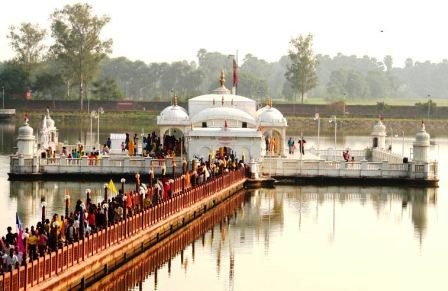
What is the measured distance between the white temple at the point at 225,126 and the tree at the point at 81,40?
49.0m

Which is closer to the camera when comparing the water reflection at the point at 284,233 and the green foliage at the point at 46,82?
the water reflection at the point at 284,233

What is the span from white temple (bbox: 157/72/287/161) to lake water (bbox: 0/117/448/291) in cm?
365

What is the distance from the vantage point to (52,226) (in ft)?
85.1

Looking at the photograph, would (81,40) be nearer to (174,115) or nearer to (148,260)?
(174,115)

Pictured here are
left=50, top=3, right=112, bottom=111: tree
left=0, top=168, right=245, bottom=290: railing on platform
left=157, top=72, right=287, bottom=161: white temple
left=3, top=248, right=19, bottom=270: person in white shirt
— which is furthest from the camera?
left=50, top=3, right=112, bottom=111: tree

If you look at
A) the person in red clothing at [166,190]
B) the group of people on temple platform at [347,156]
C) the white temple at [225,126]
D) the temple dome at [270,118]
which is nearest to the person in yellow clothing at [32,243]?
the person in red clothing at [166,190]

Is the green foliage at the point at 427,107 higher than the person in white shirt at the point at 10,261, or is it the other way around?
the green foliage at the point at 427,107

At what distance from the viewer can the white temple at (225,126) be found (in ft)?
169

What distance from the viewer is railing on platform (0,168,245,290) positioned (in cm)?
2273

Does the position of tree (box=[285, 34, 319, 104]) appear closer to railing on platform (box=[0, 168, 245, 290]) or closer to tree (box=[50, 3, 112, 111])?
tree (box=[50, 3, 112, 111])

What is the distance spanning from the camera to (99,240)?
27.8 meters

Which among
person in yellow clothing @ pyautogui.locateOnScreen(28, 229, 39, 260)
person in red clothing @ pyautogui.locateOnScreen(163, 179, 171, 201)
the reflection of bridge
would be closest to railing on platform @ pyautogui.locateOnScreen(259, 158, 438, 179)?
the reflection of bridge

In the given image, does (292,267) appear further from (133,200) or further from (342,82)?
(342,82)

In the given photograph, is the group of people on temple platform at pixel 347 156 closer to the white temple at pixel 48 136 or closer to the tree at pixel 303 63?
the white temple at pixel 48 136
